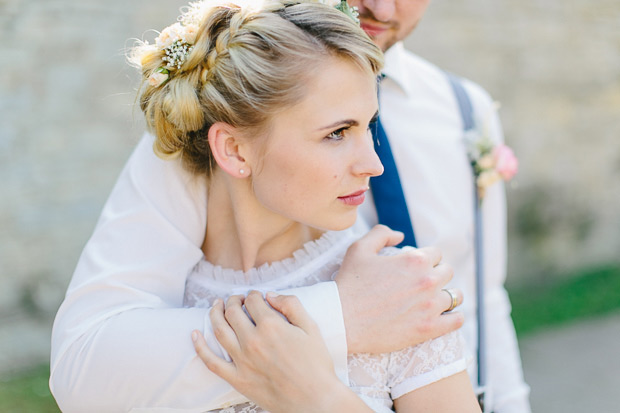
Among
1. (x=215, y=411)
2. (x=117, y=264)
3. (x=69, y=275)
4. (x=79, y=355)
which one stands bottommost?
(x=69, y=275)

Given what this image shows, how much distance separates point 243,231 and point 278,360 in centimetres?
53

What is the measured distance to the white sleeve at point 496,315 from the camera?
8.63 feet

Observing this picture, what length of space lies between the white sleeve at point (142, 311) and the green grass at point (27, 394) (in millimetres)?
2681

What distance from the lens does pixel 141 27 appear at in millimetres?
4727

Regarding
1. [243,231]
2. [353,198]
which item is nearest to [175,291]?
[243,231]

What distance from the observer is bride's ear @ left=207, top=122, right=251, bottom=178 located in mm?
1961

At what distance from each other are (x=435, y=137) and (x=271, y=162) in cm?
101

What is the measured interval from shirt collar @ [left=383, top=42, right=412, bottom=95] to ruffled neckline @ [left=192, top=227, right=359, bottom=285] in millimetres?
815

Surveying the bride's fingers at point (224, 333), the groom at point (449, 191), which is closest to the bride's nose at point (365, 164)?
the bride's fingers at point (224, 333)

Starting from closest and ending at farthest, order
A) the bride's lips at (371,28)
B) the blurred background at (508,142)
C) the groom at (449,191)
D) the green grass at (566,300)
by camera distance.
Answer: the bride's lips at (371,28)
the groom at (449,191)
the blurred background at (508,142)
the green grass at (566,300)

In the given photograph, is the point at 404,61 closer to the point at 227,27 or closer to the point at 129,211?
the point at 227,27

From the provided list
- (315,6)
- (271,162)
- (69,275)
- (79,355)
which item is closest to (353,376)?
(271,162)

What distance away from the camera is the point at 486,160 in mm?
2617

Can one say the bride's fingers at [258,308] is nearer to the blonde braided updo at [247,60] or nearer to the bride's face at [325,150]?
the bride's face at [325,150]
